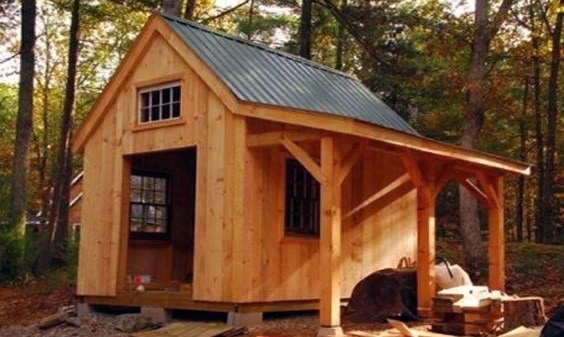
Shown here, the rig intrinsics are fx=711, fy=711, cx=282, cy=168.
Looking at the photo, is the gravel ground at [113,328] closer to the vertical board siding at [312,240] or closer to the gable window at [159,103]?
the vertical board siding at [312,240]

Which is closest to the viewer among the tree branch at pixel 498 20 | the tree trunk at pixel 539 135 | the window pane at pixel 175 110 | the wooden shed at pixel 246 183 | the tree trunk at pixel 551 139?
the wooden shed at pixel 246 183

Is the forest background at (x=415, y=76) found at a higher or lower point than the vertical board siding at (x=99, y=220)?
higher

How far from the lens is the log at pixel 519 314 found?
9.02 m

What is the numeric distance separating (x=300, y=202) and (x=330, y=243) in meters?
2.69

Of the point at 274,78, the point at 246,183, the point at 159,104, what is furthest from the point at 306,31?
the point at 246,183

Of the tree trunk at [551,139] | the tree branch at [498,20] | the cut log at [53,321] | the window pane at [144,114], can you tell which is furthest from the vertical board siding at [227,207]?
the tree trunk at [551,139]

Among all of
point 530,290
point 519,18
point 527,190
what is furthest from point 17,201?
point 527,190

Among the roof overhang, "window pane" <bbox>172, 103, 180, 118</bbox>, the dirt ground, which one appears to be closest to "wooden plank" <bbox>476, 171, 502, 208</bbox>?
the roof overhang

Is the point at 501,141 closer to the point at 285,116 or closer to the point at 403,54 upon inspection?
the point at 403,54

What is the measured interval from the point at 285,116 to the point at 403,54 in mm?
13170

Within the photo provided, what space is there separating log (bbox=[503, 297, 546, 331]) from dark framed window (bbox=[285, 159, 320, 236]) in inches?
135

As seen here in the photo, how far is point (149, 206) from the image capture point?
532 inches

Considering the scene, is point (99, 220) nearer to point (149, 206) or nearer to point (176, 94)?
point (149, 206)

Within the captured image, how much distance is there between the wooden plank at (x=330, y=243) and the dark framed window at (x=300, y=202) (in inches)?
86.3
